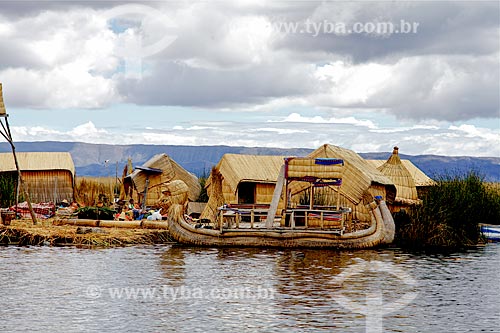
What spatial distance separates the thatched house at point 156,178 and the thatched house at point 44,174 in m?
2.98

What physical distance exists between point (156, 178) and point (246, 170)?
592 centimetres

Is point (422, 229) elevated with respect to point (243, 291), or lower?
elevated

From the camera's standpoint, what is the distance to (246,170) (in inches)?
1271

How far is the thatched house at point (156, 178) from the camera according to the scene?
3631cm

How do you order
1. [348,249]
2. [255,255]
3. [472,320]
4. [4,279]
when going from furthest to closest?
[348,249] < [255,255] < [4,279] < [472,320]

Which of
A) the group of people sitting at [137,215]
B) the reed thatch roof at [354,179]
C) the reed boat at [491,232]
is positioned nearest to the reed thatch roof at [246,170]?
the reed thatch roof at [354,179]

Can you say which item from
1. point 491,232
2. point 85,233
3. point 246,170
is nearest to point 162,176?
point 246,170

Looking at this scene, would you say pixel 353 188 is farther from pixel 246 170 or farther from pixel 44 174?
pixel 44 174

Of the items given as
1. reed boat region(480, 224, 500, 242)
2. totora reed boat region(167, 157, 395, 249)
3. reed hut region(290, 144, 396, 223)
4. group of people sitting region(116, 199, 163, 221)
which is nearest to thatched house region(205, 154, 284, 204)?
reed hut region(290, 144, 396, 223)

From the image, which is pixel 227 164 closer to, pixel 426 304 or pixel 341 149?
pixel 341 149

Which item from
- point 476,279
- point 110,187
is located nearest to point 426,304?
point 476,279

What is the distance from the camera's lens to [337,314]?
14820 millimetres

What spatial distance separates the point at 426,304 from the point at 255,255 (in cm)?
729

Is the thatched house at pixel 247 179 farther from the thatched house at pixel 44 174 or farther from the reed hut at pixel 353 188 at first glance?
the thatched house at pixel 44 174
